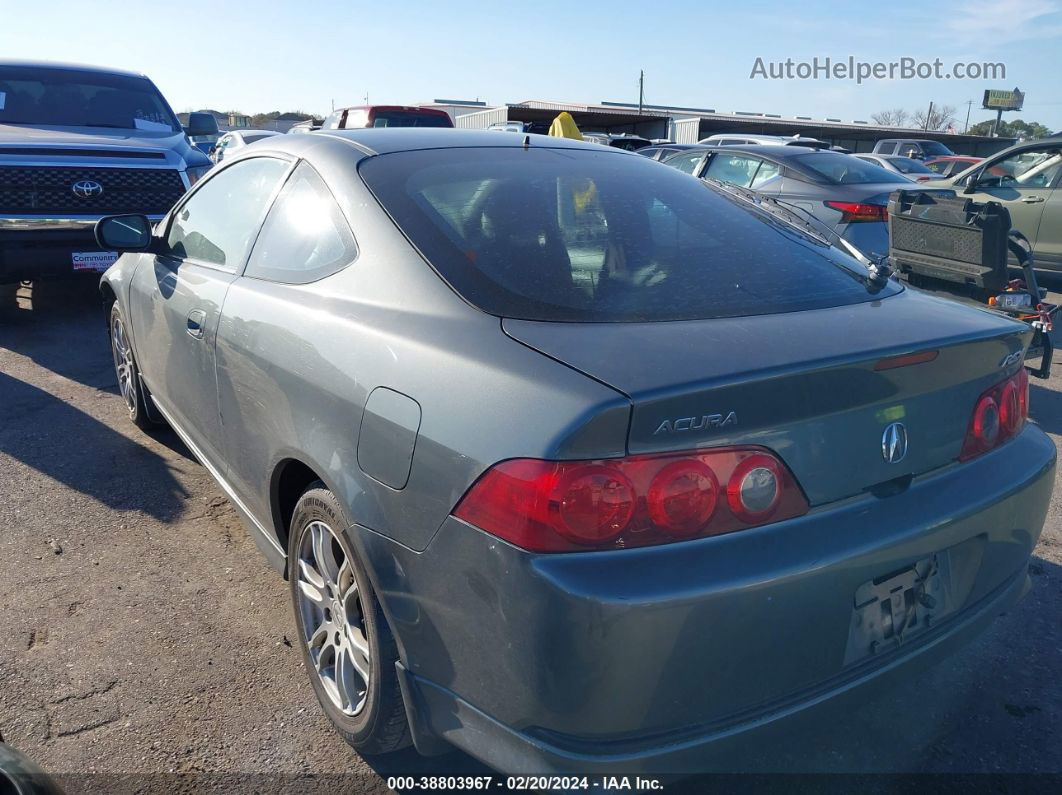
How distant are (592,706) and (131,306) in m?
3.33

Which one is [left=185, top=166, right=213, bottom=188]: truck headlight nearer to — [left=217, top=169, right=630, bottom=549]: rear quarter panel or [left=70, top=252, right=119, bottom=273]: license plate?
[left=70, top=252, right=119, bottom=273]: license plate

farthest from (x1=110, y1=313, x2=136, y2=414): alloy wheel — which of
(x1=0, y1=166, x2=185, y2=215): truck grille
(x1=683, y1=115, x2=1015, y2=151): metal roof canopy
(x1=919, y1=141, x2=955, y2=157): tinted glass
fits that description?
(x1=683, y1=115, x2=1015, y2=151): metal roof canopy

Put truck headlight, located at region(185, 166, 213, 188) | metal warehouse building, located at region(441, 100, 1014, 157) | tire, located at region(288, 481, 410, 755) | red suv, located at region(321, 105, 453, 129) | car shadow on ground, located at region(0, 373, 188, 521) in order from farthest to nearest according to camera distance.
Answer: metal warehouse building, located at region(441, 100, 1014, 157) → red suv, located at region(321, 105, 453, 129) → truck headlight, located at region(185, 166, 213, 188) → car shadow on ground, located at region(0, 373, 188, 521) → tire, located at region(288, 481, 410, 755)

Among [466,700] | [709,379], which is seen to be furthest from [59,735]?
[709,379]

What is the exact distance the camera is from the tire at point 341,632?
2.05 meters

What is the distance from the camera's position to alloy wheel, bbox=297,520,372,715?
2.21 m

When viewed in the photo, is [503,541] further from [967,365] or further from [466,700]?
[967,365]

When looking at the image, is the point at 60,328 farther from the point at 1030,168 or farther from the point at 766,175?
the point at 1030,168

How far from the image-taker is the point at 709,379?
1.68 m

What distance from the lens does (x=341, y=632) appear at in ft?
7.55

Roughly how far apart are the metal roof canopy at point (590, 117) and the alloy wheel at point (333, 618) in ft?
121

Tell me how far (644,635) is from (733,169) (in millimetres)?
8276

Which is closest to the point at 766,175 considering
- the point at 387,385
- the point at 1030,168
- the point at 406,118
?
the point at 1030,168

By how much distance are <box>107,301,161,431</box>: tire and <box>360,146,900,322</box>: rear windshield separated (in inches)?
95.0
